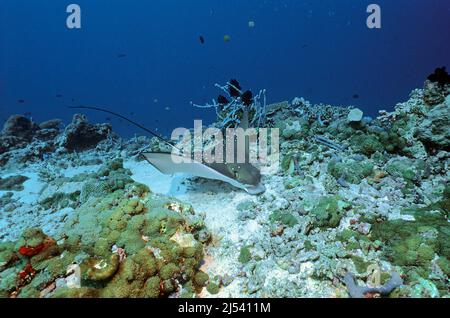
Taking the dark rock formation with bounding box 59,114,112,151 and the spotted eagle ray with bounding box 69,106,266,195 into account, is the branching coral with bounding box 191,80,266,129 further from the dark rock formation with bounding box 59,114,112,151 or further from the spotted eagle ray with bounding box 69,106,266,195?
the dark rock formation with bounding box 59,114,112,151

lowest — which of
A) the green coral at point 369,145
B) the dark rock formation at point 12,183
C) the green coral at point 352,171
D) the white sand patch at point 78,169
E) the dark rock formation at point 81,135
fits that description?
the dark rock formation at point 12,183

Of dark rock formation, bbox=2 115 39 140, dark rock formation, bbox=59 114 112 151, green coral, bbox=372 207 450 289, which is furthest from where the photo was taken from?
dark rock formation, bbox=2 115 39 140

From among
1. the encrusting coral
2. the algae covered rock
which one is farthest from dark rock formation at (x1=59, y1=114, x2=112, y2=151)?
the algae covered rock

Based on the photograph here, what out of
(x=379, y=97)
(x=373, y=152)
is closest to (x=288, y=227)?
(x=373, y=152)

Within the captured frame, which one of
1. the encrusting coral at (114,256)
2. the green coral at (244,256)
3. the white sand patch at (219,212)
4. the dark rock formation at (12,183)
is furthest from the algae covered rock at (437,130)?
the dark rock formation at (12,183)

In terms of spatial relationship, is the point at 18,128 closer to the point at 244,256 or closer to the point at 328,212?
the point at 244,256

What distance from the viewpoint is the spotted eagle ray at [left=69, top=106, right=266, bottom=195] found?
354 centimetres

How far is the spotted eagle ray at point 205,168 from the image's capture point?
354 cm

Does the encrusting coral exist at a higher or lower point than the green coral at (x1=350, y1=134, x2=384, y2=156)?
lower

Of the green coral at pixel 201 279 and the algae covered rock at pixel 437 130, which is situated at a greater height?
the algae covered rock at pixel 437 130

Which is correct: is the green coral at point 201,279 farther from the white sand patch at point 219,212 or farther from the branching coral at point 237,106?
the branching coral at point 237,106

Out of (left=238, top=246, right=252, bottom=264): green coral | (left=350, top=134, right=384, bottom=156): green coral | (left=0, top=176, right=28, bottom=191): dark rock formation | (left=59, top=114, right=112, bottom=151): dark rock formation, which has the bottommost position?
(left=238, top=246, right=252, bottom=264): green coral

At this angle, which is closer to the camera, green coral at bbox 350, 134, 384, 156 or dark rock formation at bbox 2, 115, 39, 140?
green coral at bbox 350, 134, 384, 156
